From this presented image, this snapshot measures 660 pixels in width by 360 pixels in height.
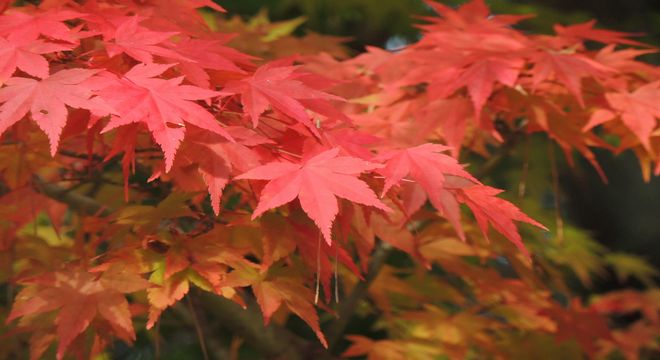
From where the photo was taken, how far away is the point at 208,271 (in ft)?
3.93

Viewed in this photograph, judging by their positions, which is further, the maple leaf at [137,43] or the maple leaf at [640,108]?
the maple leaf at [640,108]

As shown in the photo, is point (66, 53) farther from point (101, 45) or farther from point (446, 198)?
point (446, 198)

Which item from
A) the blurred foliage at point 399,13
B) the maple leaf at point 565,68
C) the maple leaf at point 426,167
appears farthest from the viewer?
the blurred foliage at point 399,13

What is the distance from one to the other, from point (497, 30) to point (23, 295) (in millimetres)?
1003

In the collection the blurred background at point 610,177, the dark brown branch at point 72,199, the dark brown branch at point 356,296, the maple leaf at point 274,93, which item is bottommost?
the blurred background at point 610,177

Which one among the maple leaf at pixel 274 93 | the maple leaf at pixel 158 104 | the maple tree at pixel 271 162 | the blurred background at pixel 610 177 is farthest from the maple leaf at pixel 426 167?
the blurred background at pixel 610 177

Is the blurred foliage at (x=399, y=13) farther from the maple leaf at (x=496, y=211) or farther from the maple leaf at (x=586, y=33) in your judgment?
the maple leaf at (x=496, y=211)

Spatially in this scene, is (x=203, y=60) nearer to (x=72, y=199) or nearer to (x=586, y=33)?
(x=72, y=199)

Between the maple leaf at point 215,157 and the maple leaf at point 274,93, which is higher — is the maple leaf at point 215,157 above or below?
below

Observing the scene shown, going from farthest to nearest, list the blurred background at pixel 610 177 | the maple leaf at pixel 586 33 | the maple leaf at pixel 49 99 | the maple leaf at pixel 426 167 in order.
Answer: the blurred background at pixel 610 177 < the maple leaf at pixel 586 33 < the maple leaf at pixel 426 167 < the maple leaf at pixel 49 99

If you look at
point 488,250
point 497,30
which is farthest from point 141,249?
point 488,250

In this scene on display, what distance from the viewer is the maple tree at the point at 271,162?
108 cm

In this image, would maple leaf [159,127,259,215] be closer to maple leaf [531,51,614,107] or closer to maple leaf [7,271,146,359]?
maple leaf [7,271,146,359]

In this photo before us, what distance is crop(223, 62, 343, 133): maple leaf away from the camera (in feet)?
3.74
